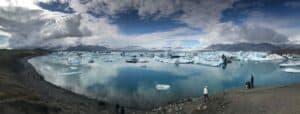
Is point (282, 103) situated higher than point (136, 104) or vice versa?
point (282, 103)

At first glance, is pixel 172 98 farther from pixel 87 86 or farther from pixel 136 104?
pixel 87 86

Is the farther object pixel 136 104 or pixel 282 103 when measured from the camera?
pixel 136 104

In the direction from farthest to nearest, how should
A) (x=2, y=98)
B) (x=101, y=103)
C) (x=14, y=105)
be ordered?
(x=101, y=103), (x=2, y=98), (x=14, y=105)

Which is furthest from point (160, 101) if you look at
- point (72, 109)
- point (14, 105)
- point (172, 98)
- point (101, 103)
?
point (14, 105)

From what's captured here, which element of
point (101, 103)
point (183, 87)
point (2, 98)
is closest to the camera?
point (2, 98)

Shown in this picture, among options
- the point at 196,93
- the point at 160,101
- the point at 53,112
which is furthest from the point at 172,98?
the point at 53,112

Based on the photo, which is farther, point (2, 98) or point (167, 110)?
point (2, 98)

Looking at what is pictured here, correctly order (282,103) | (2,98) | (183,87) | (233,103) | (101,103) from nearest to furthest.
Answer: (282,103), (233,103), (2,98), (101,103), (183,87)

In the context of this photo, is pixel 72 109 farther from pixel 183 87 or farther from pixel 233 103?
pixel 183 87

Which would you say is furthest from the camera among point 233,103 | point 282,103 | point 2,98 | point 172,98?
point 172,98
